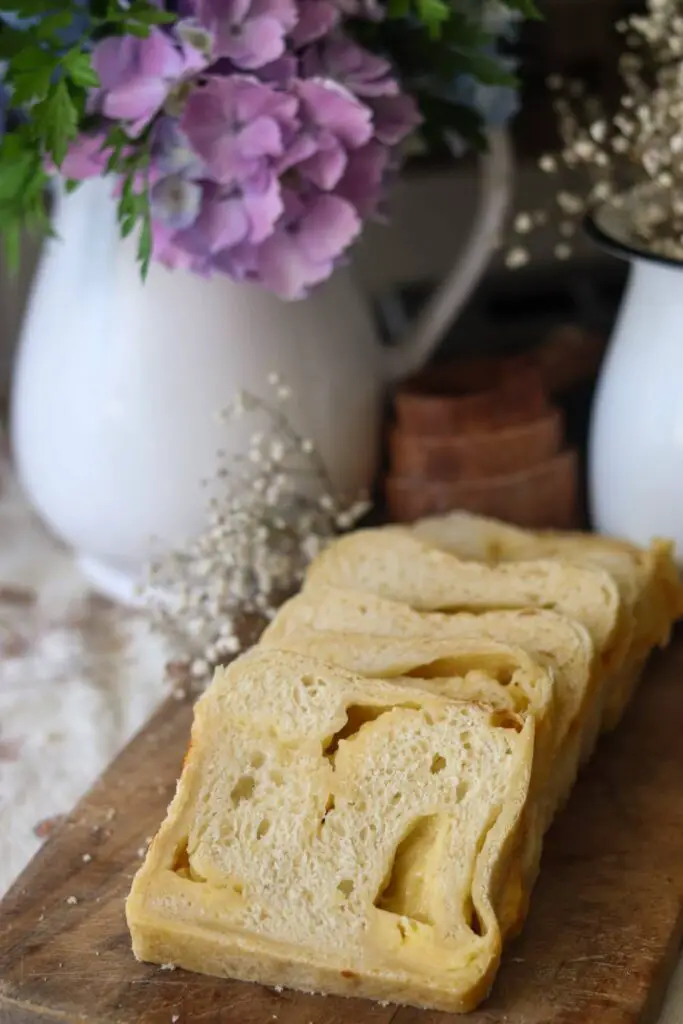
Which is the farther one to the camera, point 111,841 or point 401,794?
point 111,841

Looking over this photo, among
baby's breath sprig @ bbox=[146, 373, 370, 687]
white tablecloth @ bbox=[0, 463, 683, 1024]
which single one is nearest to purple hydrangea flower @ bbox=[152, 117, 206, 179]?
baby's breath sprig @ bbox=[146, 373, 370, 687]

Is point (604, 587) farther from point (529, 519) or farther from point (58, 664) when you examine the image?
point (58, 664)

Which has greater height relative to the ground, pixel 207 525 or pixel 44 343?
pixel 44 343

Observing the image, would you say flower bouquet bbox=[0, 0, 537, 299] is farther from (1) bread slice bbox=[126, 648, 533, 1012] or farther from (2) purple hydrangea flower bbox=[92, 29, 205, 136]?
(1) bread slice bbox=[126, 648, 533, 1012]

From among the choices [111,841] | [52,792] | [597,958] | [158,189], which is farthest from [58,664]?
[597,958]

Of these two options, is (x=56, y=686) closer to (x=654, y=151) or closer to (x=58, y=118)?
(x=58, y=118)

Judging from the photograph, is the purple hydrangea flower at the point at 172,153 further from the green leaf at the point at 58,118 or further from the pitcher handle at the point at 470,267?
the pitcher handle at the point at 470,267

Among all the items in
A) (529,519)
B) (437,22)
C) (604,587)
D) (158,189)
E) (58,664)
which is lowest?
(58,664)
